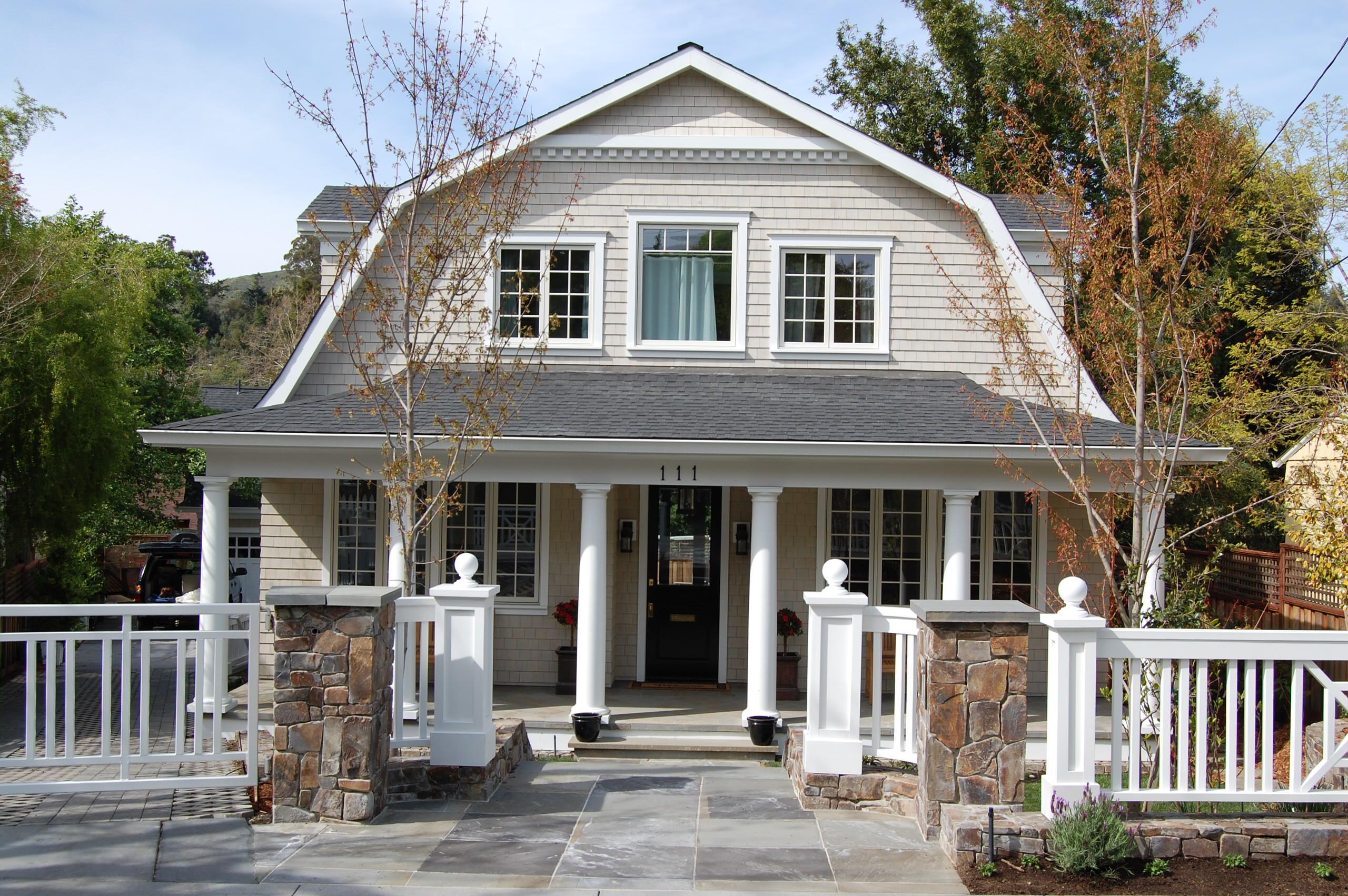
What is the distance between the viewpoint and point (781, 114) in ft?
39.4

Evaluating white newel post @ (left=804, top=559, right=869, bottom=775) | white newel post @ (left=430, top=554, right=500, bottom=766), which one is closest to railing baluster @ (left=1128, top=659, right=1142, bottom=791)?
white newel post @ (left=804, top=559, right=869, bottom=775)

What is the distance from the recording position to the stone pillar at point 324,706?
239 inches

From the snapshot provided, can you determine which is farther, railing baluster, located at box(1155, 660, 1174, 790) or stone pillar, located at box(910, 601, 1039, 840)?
stone pillar, located at box(910, 601, 1039, 840)

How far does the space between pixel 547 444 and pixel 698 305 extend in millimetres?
3069

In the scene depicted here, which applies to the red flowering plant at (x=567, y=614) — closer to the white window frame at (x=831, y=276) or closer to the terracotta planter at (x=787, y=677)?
the terracotta planter at (x=787, y=677)

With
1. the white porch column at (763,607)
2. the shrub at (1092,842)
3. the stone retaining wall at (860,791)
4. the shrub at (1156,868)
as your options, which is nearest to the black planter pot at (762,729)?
the white porch column at (763,607)

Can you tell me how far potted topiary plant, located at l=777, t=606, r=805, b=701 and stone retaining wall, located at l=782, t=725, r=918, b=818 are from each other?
177 inches

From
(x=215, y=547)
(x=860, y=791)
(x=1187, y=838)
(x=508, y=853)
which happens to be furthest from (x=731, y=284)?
(x=1187, y=838)

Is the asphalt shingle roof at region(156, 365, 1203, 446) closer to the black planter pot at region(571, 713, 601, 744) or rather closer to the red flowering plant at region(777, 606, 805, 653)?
the red flowering plant at region(777, 606, 805, 653)

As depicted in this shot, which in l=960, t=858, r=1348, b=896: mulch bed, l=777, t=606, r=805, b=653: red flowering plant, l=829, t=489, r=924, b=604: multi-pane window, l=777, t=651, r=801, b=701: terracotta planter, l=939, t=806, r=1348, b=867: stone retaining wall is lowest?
l=777, t=651, r=801, b=701: terracotta planter

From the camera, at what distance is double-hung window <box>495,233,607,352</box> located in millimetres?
11984

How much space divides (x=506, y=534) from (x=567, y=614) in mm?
1136

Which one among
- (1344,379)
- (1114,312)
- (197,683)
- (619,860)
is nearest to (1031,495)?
(1114,312)

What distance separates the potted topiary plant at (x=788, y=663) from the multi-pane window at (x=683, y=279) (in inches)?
119
